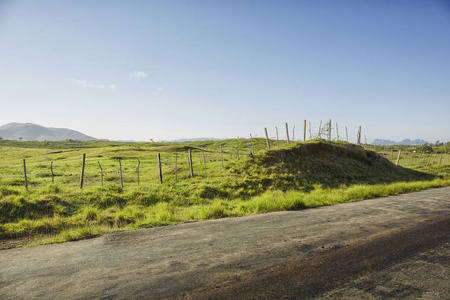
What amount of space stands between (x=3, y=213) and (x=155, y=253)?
33.2 feet

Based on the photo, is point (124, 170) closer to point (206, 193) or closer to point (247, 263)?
point (206, 193)

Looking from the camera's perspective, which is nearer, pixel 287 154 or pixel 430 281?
pixel 430 281

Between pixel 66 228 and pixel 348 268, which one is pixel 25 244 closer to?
pixel 66 228

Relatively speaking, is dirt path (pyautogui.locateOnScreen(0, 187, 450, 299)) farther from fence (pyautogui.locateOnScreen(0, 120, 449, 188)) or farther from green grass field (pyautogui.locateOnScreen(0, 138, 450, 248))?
fence (pyautogui.locateOnScreen(0, 120, 449, 188))

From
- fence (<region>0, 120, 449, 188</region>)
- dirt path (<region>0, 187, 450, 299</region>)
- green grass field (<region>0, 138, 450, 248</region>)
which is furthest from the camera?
fence (<region>0, 120, 449, 188</region>)

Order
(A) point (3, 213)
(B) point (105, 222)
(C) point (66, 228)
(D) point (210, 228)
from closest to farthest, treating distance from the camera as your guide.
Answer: (D) point (210, 228) < (C) point (66, 228) < (B) point (105, 222) < (A) point (3, 213)

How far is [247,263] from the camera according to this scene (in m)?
5.05

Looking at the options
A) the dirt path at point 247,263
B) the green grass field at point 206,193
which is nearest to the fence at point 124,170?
the green grass field at point 206,193

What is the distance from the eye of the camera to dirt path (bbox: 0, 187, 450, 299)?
4.14 m

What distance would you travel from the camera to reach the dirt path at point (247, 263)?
414cm

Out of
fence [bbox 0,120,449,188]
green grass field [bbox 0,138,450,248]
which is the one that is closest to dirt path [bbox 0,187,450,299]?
green grass field [bbox 0,138,450,248]

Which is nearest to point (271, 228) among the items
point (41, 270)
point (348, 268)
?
point (348, 268)

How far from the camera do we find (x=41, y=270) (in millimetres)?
5035

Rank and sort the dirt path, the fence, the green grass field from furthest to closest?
the fence
the green grass field
the dirt path
